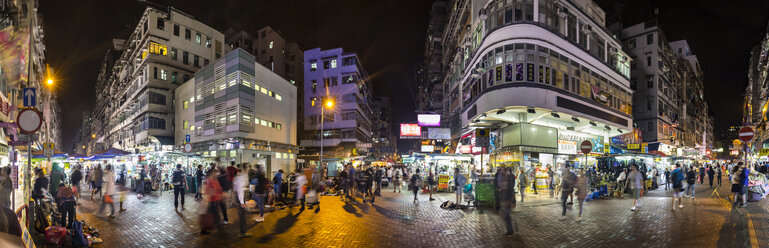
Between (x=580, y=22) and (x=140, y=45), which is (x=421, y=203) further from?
(x=140, y=45)

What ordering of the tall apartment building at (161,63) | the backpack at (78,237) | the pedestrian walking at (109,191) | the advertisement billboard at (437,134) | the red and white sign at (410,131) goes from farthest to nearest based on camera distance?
the tall apartment building at (161,63), the red and white sign at (410,131), the advertisement billboard at (437,134), the pedestrian walking at (109,191), the backpack at (78,237)

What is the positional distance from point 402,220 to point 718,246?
7698mm

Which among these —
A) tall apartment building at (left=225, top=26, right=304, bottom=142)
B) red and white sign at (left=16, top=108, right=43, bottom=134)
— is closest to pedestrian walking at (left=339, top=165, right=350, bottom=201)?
red and white sign at (left=16, top=108, right=43, bottom=134)

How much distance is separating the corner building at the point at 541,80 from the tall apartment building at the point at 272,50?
40103mm

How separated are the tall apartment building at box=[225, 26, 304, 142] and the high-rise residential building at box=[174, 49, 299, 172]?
63.7 ft

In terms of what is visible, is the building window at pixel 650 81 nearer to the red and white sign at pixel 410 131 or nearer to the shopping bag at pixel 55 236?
the red and white sign at pixel 410 131

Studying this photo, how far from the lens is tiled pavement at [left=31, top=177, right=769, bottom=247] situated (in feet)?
28.8

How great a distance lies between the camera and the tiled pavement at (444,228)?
877cm

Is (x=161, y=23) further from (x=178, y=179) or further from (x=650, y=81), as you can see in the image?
(x=650, y=81)

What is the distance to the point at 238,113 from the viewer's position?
112ft

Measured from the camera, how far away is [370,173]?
18875 mm

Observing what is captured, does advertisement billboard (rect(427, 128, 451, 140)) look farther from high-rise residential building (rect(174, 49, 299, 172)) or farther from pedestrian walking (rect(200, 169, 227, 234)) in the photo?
pedestrian walking (rect(200, 169, 227, 234))

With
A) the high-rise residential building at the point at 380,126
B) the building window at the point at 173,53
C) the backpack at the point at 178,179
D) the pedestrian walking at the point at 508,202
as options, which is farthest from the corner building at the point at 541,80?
the high-rise residential building at the point at 380,126

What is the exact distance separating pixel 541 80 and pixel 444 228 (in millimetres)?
14623
